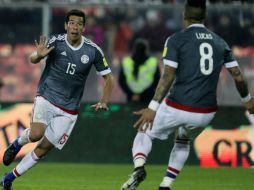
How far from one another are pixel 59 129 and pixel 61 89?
0.50 m

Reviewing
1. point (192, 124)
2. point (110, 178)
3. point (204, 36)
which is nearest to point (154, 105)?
point (192, 124)

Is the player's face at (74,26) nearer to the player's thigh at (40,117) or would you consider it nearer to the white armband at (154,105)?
the player's thigh at (40,117)

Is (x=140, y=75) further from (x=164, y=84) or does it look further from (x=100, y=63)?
(x=164, y=84)

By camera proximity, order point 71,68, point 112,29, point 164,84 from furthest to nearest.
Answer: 1. point 112,29
2. point 71,68
3. point 164,84

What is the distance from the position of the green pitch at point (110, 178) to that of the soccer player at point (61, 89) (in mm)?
810

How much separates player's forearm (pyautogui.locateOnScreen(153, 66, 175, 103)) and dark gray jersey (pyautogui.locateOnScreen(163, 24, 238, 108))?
0.11 meters

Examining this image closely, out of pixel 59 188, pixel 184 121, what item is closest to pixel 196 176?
pixel 59 188

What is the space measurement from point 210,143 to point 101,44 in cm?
343

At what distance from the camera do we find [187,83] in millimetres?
10562

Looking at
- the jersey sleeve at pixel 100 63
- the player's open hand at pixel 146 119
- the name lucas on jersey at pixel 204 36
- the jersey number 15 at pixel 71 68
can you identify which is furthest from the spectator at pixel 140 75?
the player's open hand at pixel 146 119

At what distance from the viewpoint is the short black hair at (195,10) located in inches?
413

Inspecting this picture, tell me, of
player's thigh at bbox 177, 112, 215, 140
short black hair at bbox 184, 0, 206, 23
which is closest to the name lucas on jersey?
short black hair at bbox 184, 0, 206, 23

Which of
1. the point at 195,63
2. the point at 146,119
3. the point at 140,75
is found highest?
the point at 195,63

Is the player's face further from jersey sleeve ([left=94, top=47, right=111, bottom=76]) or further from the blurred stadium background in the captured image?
the blurred stadium background
